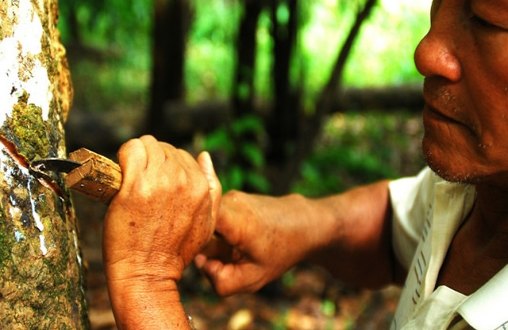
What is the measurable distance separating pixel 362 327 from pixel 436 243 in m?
2.17

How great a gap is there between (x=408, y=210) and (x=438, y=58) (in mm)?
760

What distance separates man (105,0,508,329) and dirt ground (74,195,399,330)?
1.75m

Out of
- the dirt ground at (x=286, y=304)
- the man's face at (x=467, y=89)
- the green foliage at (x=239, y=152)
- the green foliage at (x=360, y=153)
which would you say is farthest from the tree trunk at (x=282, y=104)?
the man's face at (x=467, y=89)

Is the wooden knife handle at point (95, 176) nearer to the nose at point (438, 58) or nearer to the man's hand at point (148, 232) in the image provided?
the man's hand at point (148, 232)

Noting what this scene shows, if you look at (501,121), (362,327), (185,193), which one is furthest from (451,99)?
(362,327)

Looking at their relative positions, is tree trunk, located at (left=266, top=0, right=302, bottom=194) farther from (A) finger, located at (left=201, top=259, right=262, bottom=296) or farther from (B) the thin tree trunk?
(A) finger, located at (left=201, top=259, right=262, bottom=296)

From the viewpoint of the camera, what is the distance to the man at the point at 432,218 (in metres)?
1.31

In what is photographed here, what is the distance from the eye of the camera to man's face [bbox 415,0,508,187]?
1281 millimetres

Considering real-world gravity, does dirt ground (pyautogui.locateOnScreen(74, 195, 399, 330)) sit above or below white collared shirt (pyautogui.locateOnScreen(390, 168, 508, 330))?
below

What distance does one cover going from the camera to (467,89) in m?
1.36

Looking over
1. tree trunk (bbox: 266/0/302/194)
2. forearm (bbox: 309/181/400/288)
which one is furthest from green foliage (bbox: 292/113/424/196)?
forearm (bbox: 309/181/400/288)

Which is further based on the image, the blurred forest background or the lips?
the blurred forest background

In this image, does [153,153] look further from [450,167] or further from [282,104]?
[282,104]

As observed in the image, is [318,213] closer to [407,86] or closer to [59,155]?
[59,155]
